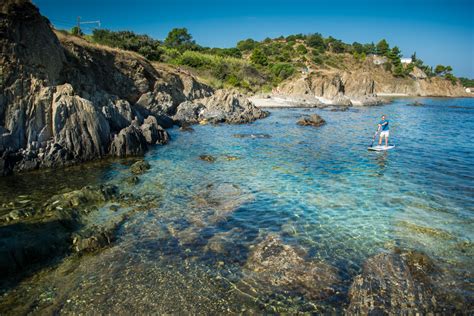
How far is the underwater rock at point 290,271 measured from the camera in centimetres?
702

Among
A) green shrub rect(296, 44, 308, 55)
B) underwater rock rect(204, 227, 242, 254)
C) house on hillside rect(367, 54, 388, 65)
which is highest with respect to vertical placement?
green shrub rect(296, 44, 308, 55)

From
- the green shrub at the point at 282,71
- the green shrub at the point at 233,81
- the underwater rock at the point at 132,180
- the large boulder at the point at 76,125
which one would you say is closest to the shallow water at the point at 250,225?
the underwater rock at the point at 132,180

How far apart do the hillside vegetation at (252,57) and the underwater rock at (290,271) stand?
153 feet

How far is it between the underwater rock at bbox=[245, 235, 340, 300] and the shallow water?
10.0 inches

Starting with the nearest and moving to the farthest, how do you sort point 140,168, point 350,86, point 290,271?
point 290,271
point 140,168
point 350,86

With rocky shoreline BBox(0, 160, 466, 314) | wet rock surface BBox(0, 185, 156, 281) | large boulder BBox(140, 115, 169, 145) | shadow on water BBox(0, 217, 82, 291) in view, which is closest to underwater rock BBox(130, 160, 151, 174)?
wet rock surface BBox(0, 185, 156, 281)

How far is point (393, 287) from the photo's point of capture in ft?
22.6

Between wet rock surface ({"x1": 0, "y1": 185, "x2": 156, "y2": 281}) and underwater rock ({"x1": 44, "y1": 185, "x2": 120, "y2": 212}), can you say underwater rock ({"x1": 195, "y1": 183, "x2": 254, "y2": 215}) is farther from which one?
underwater rock ({"x1": 44, "y1": 185, "x2": 120, "y2": 212})

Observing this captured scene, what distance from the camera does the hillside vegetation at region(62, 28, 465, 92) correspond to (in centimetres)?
5325

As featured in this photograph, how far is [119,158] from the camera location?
19.2 meters

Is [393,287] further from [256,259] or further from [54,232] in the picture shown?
[54,232]

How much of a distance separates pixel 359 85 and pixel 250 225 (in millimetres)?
85844

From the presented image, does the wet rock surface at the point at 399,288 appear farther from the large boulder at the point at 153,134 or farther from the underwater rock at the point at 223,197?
the large boulder at the point at 153,134

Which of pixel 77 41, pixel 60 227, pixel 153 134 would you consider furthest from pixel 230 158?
pixel 77 41
